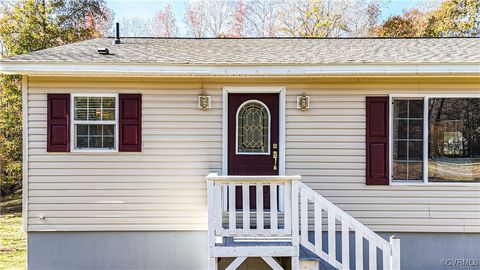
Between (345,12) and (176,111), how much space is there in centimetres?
1450

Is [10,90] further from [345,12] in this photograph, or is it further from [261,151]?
[345,12]

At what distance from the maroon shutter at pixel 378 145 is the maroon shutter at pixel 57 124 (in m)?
4.51

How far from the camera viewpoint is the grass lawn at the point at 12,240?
18.2 ft

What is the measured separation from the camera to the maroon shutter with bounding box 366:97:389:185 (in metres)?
4.90

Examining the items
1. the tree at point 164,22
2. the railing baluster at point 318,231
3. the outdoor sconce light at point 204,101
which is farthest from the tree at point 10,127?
the railing baluster at point 318,231

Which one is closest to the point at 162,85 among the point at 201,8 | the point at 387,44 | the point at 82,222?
the point at 82,222

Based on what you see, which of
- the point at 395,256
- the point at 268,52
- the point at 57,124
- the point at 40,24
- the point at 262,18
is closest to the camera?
the point at 395,256

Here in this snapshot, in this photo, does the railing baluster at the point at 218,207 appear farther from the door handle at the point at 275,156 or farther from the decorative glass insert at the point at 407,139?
the decorative glass insert at the point at 407,139

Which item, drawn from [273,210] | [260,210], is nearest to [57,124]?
[260,210]

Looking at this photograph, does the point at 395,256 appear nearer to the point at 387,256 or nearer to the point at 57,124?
the point at 387,256

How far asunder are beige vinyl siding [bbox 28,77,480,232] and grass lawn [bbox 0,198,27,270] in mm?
1290

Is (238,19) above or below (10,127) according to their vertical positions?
above

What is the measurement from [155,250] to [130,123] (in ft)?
6.43

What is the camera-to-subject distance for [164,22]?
1777cm
